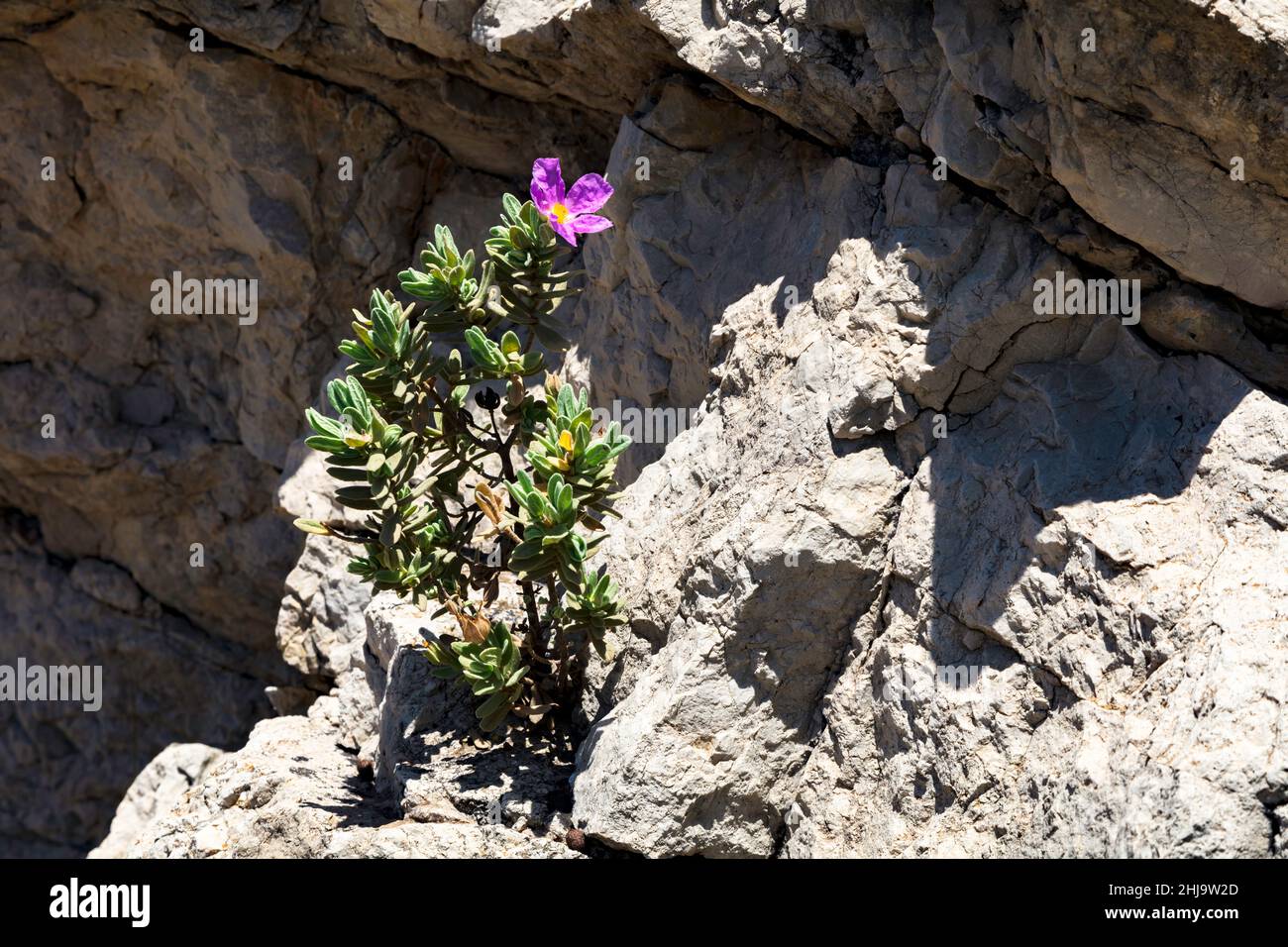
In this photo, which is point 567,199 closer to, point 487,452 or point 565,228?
point 565,228

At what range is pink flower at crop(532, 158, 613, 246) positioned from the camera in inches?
154

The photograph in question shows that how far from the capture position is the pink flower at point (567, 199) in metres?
3.90

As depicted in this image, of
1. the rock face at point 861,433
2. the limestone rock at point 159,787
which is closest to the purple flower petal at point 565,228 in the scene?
the rock face at point 861,433

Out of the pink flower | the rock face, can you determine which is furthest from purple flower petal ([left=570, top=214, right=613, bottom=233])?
the rock face

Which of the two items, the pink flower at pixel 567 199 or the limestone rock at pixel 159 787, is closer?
the pink flower at pixel 567 199

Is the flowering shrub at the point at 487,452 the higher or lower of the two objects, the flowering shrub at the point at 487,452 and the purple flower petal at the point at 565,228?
the lower

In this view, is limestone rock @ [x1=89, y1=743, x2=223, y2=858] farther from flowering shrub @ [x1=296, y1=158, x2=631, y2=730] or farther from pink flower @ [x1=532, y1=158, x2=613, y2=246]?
pink flower @ [x1=532, y1=158, x2=613, y2=246]

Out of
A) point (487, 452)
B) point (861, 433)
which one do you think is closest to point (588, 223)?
point (487, 452)

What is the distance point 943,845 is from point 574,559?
4.24 ft

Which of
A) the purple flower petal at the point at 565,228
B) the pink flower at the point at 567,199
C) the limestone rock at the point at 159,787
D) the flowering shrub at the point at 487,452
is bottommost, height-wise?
the limestone rock at the point at 159,787

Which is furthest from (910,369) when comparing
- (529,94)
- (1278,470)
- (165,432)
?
(165,432)

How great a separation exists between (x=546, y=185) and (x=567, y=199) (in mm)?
120

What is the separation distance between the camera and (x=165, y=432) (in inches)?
277

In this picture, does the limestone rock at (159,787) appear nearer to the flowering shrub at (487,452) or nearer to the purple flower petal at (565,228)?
the flowering shrub at (487,452)
